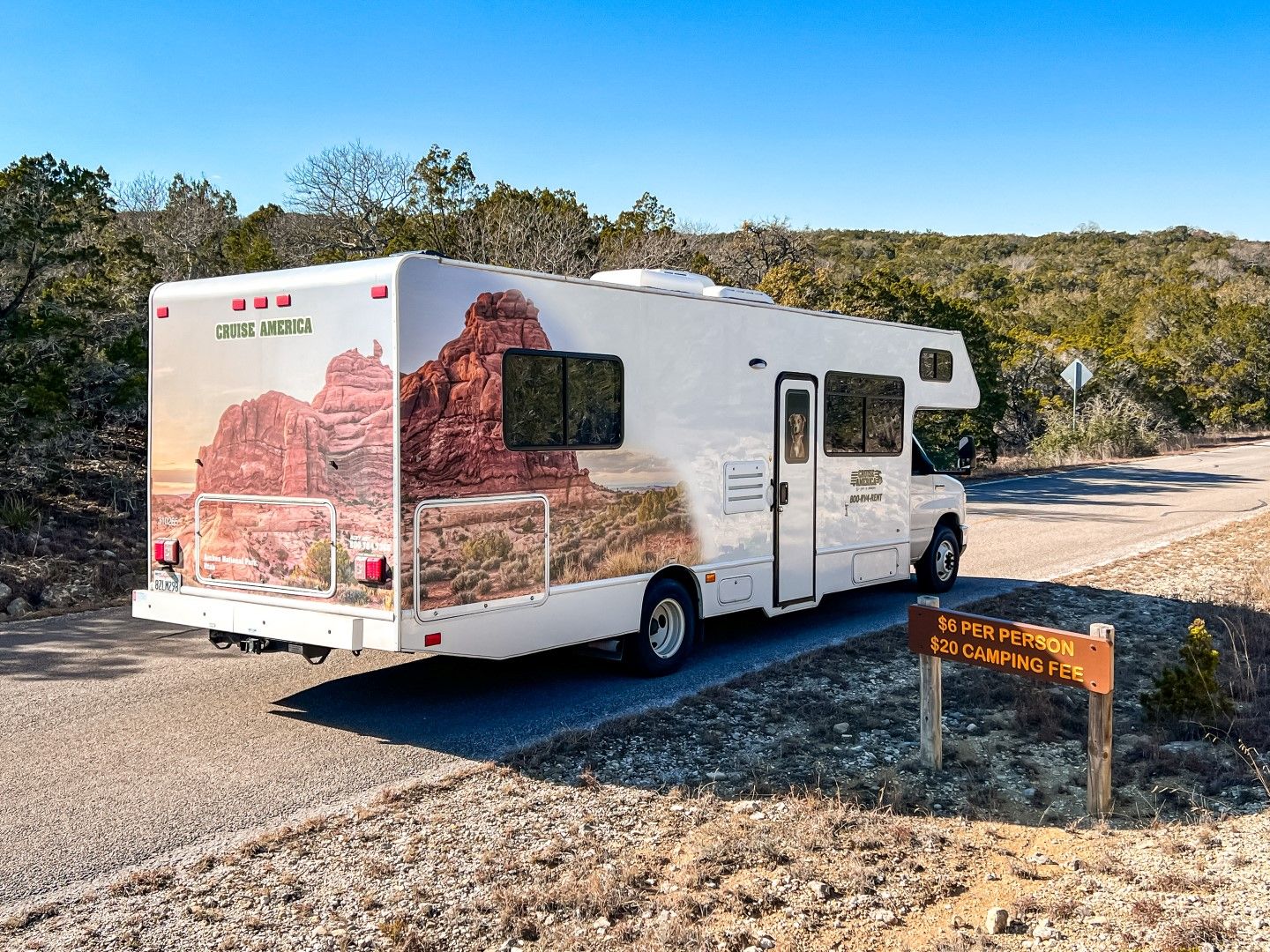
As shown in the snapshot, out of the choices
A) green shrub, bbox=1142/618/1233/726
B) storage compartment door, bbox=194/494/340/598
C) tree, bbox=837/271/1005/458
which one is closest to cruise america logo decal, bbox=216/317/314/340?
storage compartment door, bbox=194/494/340/598

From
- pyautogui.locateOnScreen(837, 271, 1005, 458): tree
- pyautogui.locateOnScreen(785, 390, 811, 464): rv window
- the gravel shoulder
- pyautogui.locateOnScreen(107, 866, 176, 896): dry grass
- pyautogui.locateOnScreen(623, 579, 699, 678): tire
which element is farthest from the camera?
pyautogui.locateOnScreen(837, 271, 1005, 458): tree

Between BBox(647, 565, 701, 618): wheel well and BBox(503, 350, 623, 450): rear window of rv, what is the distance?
1094mm

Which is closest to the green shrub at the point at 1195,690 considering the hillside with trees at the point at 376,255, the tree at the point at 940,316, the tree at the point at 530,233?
the hillside with trees at the point at 376,255

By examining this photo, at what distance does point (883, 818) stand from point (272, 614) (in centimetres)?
371

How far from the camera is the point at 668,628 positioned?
845 cm

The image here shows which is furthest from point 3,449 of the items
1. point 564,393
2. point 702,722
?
point 702,722

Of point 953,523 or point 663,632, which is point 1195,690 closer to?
point 663,632

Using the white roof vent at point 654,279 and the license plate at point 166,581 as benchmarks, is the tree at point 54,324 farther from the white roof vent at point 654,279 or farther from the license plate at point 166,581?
the white roof vent at point 654,279

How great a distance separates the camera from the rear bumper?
21.0 feet

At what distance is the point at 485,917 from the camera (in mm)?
4348

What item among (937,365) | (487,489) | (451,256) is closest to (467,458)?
(487,489)

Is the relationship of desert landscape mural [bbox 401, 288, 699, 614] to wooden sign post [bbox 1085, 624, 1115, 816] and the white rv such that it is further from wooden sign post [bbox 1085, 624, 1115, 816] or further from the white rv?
wooden sign post [bbox 1085, 624, 1115, 816]

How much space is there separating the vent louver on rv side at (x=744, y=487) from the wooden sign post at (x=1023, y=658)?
2521mm

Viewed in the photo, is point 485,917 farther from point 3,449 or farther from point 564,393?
point 3,449
